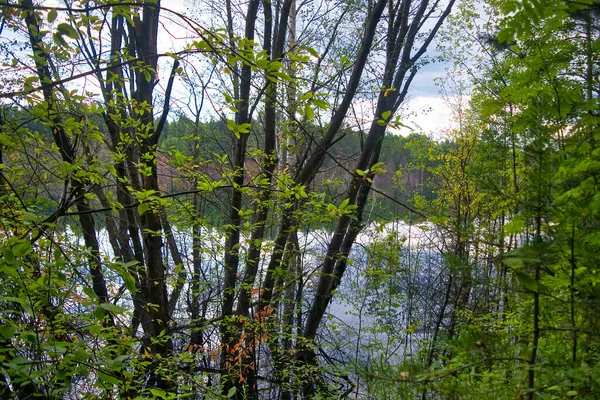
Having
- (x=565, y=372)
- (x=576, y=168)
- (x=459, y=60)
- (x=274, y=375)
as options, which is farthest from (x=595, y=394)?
(x=459, y=60)

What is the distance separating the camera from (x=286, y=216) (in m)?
4.74

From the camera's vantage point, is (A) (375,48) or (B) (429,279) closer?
(A) (375,48)

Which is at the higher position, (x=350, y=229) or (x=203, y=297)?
(x=350, y=229)

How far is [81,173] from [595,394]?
219 cm

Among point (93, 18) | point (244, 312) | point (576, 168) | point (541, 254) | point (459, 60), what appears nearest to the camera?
point (541, 254)

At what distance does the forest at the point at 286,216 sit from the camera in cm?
120

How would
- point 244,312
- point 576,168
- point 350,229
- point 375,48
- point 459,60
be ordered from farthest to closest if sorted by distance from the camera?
1. point 459,60
2. point 375,48
3. point 350,229
4. point 244,312
5. point 576,168

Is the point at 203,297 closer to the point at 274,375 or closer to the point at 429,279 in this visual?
the point at 274,375

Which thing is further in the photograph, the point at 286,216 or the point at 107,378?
the point at 286,216

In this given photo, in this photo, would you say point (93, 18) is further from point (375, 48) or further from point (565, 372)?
point (375, 48)

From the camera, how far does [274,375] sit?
5312mm

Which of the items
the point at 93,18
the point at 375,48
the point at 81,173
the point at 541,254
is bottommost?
the point at 541,254

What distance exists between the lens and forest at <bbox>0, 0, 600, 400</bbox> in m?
1.20

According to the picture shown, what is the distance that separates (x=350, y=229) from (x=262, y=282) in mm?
1390
